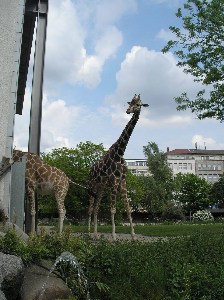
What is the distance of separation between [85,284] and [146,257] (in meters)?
1.47

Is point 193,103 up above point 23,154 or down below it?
above

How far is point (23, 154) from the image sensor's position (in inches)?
497

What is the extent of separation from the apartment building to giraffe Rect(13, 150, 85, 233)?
370 feet

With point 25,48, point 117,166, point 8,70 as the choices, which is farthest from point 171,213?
point 8,70

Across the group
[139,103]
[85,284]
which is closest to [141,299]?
[85,284]

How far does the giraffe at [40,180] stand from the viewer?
12602 millimetres

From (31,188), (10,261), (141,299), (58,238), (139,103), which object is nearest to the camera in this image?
(10,261)

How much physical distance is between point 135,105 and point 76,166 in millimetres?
31067

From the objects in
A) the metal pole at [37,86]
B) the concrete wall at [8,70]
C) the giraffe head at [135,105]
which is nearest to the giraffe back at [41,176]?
the metal pole at [37,86]

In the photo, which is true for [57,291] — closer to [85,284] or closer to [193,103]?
[85,284]

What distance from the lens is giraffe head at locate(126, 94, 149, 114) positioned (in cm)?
1371

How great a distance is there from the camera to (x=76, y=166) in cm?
4447

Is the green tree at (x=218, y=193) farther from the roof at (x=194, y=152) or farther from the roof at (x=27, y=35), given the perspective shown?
the roof at (x=27, y=35)

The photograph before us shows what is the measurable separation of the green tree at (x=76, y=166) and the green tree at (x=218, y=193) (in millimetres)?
46588
